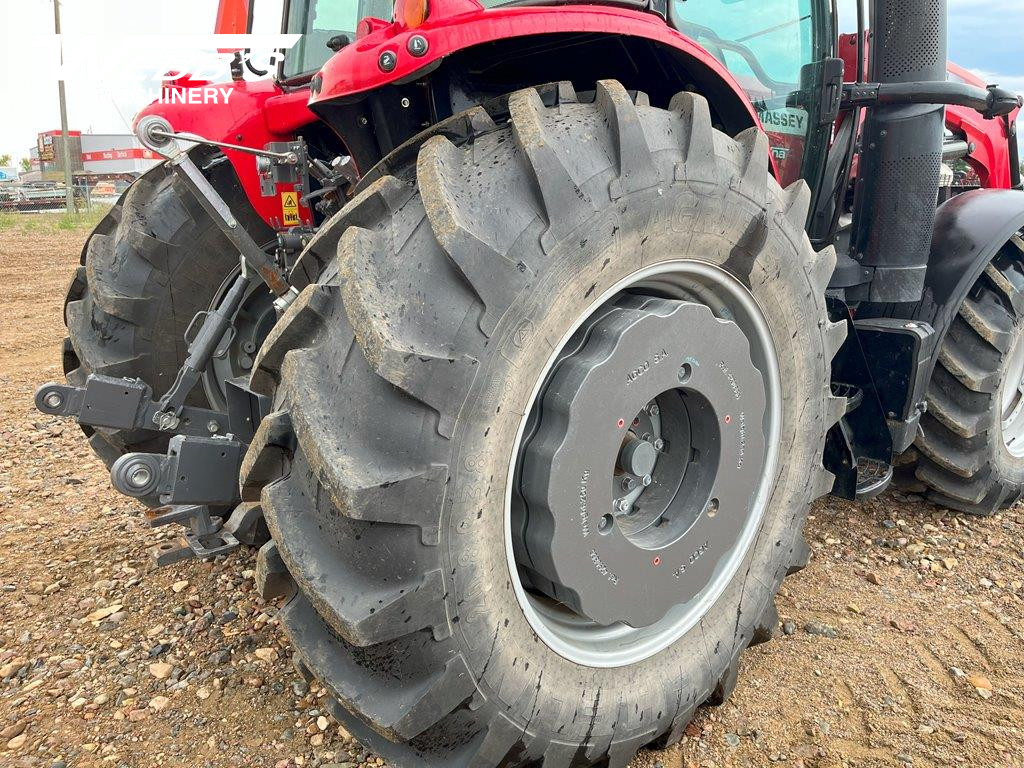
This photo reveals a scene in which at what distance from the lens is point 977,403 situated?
10.3 ft

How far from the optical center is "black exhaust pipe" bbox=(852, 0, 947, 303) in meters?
2.71

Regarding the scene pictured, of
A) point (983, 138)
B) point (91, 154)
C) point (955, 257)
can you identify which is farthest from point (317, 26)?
point (91, 154)

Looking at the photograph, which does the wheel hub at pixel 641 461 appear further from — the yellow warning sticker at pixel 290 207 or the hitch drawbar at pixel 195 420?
the yellow warning sticker at pixel 290 207

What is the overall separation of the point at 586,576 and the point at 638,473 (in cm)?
30

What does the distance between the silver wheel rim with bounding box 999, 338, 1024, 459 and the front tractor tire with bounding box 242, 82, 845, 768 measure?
6.53 feet

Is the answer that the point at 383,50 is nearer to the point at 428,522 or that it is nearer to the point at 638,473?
the point at 428,522

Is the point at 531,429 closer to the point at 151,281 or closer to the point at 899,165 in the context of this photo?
the point at 151,281

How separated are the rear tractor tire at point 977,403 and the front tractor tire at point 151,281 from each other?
2734mm

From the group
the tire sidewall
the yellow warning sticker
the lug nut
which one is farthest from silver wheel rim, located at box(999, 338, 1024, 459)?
the lug nut

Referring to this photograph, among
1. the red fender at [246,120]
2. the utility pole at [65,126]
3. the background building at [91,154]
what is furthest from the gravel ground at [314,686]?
the background building at [91,154]

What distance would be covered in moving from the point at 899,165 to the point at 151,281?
2.69 metres

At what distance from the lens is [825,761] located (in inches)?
76.2

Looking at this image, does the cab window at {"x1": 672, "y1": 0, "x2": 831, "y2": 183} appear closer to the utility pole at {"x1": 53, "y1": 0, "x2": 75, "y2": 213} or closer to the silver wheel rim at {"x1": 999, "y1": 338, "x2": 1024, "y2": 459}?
the silver wheel rim at {"x1": 999, "y1": 338, "x2": 1024, "y2": 459}

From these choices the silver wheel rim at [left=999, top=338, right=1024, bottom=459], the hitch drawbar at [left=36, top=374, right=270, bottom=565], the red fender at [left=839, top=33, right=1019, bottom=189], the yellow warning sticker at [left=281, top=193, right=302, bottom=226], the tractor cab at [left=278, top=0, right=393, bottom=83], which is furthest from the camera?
the red fender at [left=839, top=33, right=1019, bottom=189]
